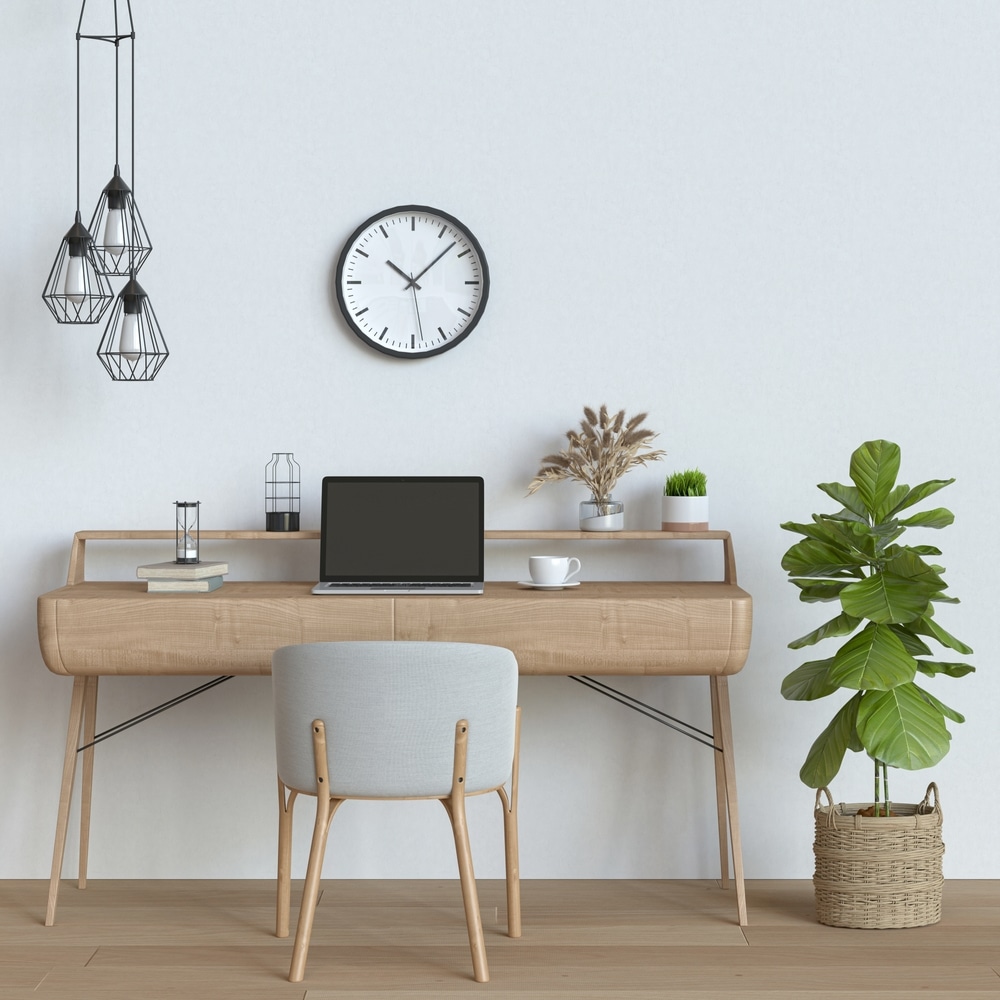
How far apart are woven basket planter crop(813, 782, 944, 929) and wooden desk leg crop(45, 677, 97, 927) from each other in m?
1.83

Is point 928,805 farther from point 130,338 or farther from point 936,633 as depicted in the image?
point 130,338

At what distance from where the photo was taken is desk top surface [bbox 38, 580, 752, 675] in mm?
2691

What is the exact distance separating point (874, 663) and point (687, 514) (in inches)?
24.9

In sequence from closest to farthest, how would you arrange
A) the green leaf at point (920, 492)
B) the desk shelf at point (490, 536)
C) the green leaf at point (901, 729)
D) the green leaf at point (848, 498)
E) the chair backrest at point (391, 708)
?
the chair backrest at point (391, 708) → the green leaf at point (901, 729) → the green leaf at point (920, 492) → the green leaf at point (848, 498) → the desk shelf at point (490, 536)

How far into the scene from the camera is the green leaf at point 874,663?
259cm

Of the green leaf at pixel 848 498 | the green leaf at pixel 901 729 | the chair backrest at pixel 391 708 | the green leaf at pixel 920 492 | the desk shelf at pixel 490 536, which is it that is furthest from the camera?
the desk shelf at pixel 490 536

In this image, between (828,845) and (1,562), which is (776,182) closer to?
(828,845)

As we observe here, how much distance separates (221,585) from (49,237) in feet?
3.57

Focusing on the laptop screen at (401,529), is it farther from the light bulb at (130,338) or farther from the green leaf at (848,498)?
the green leaf at (848,498)

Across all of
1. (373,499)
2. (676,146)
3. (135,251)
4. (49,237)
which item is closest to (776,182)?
(676,146)

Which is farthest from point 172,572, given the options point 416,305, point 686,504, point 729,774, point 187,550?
point 729,774

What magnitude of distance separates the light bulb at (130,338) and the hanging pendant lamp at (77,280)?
0.35ft

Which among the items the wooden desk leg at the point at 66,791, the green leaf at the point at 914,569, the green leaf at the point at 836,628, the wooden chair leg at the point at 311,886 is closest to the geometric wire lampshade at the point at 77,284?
the wooden desk leg at the point at 66,791

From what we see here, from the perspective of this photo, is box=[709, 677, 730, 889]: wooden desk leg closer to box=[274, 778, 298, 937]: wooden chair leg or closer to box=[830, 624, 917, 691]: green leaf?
box=[830, 624, 917, 691]: green leaf
